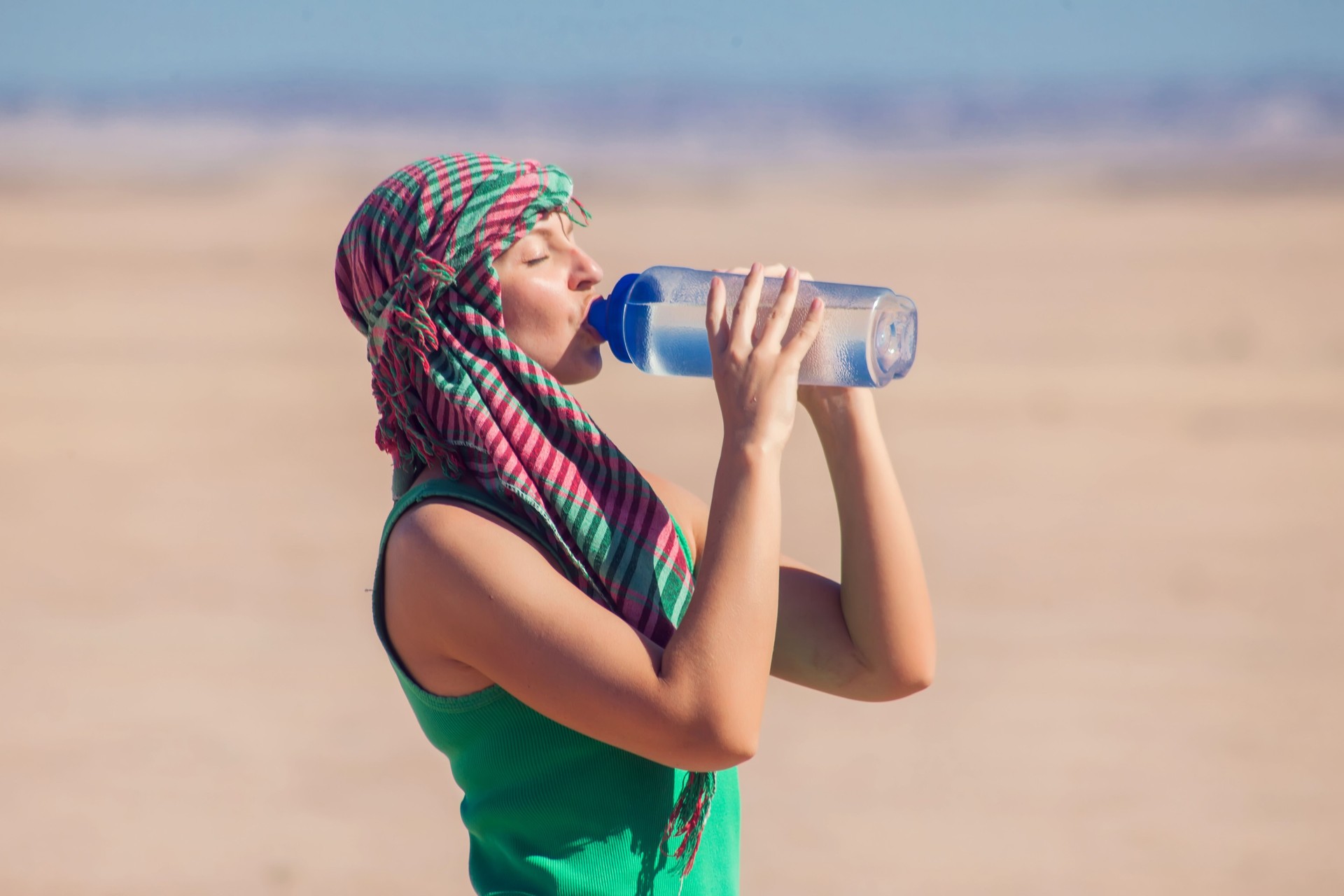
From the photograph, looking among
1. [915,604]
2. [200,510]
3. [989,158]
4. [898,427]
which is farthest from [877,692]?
[989,158]

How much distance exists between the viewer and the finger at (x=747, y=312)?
86.5 inches

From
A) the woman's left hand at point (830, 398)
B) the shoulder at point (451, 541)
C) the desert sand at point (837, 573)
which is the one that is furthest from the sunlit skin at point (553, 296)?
the desert sand at point (837, 573)

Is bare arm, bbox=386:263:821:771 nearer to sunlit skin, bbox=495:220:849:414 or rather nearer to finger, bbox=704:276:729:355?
finger, bbox=704:276:729:355

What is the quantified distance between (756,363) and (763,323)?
491 mm

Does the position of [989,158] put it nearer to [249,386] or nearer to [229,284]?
[229,284]

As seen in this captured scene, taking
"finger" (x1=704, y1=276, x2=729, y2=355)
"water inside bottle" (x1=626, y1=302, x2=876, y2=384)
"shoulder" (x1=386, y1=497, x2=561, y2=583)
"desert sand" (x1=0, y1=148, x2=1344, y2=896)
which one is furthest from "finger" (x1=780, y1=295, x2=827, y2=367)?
"desert sand" (x1=0, y1=148, x2=1344, y2=896)

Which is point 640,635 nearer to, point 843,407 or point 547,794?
point 547,794

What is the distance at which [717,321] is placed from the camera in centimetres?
225

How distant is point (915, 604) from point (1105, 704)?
518cm

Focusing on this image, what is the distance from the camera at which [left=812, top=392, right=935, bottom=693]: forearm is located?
8.25 ft

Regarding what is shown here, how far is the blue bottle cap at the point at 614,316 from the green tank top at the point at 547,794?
383 mm

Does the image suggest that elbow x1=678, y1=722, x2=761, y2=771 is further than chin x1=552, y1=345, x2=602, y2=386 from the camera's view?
No

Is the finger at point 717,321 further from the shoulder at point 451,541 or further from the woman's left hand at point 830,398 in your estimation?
the shoulder at point 451,541

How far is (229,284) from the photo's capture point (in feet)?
55.3
